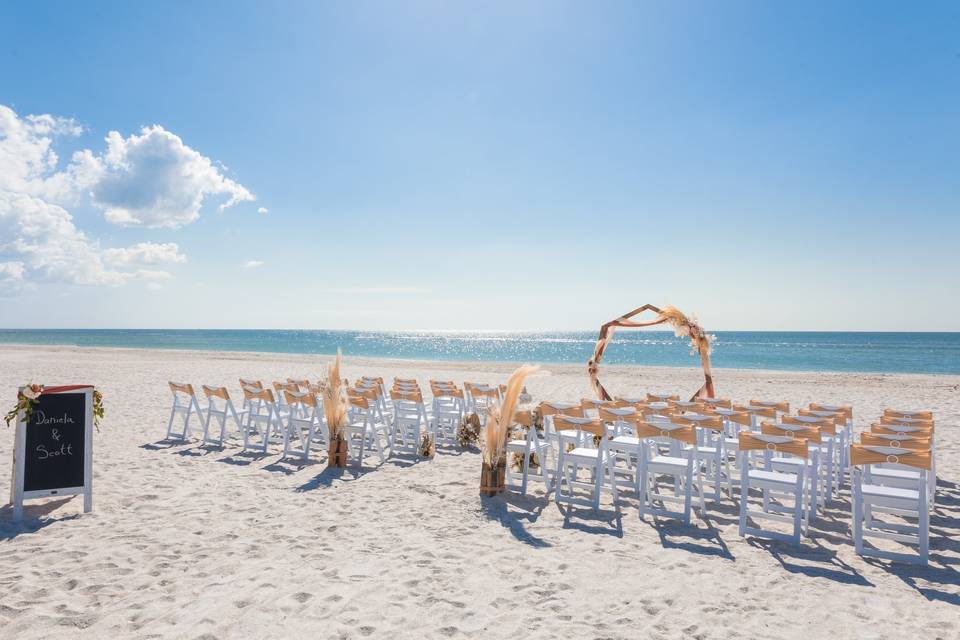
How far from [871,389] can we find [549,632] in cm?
1870

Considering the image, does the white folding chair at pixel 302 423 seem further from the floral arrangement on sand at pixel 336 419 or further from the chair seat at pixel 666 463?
the chair seat at pixel 666 463

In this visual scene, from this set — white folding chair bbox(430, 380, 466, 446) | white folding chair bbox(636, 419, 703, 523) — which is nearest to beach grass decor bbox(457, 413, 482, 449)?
white folding chair bbox(430, 380, 466, 446)

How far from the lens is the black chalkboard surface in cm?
464

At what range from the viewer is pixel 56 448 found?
15.6 ft

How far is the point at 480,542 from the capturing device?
415cm

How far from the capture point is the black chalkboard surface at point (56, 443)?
4.64m

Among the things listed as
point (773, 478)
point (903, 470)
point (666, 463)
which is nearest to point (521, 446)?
point (666, 463)

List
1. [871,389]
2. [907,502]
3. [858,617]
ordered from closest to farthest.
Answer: [858,617] → [907,502] → [871,389]

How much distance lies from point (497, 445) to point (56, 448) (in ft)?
13.0

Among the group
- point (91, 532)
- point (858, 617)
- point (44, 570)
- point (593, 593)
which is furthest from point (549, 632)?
point (91, 532)

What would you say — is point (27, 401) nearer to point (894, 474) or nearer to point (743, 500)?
point (743, 500)

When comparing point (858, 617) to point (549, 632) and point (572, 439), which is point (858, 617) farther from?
point (572, 439)

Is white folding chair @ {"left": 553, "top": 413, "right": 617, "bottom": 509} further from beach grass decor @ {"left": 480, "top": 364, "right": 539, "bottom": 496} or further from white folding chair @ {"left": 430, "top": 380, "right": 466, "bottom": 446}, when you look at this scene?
white folding chair @ {"left": 430, "top": 380, "right": 466, "bottom": 446}

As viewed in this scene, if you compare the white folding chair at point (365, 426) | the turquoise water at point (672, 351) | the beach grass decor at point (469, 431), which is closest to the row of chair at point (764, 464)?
the beach grass decor at point (469, 431)
